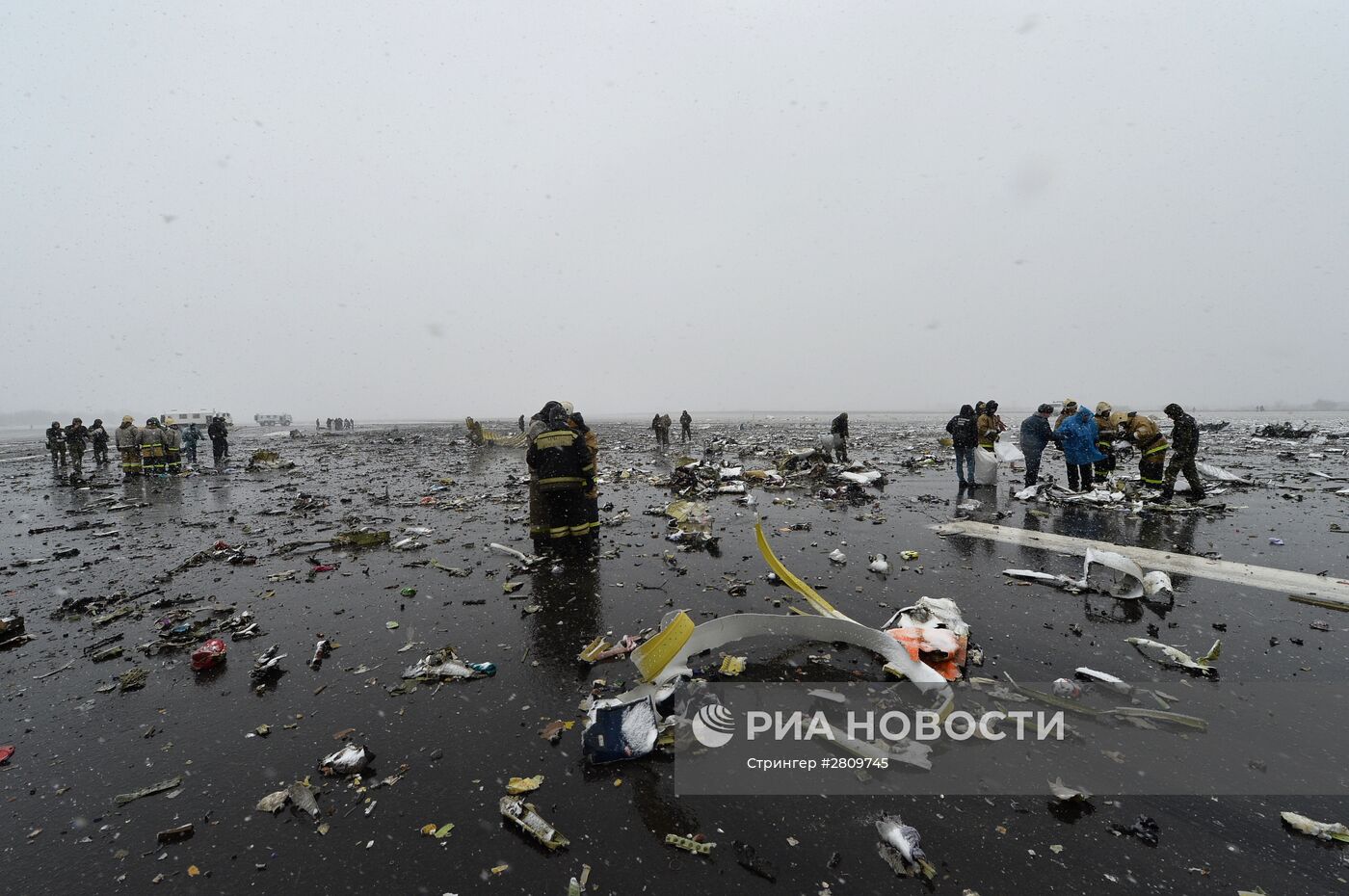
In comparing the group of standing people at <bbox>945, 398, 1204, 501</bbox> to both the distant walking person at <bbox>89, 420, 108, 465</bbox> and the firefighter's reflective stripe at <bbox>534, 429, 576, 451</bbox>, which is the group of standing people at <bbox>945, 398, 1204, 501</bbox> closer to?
the firefighter's reflective stripe at <bbox>534, 429, 576, 451</bbox>

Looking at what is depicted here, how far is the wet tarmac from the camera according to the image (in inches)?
78.4

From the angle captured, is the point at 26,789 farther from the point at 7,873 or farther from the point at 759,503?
the point at 759,503

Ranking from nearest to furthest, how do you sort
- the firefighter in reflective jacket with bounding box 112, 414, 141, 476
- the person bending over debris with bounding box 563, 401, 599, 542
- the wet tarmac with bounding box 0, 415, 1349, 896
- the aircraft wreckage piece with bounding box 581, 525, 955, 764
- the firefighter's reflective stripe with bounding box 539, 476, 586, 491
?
the wet tarmac with bounding box 0, 415, 1349, 896 → the aircraft wreckage piece with bounding box 581, 525, 955, 764 → the firefighter's reflective stripe with bounding box 539, 476, 586, 491 → the person bending over debris with bounding box 563, 401, 599, 542 → the firefighter in reflective jacket with bounding box 112, 414, 141, 476

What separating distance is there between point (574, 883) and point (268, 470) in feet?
67.4

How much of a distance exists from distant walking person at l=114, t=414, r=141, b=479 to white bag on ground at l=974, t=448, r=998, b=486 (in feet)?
77.4

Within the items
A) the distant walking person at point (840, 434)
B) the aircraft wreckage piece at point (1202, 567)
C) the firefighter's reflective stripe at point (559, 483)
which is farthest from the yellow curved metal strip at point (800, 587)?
the distant walking person at point (840, 434)

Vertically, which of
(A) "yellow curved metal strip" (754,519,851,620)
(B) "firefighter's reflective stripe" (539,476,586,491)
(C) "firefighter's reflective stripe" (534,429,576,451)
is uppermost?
(C) "firefighter's reflective stripe" (534,429,576,451)

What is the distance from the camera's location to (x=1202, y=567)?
5305 mm

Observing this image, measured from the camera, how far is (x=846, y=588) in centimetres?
504

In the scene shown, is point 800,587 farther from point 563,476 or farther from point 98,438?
point 98,438

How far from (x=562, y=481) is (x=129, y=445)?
18040mm

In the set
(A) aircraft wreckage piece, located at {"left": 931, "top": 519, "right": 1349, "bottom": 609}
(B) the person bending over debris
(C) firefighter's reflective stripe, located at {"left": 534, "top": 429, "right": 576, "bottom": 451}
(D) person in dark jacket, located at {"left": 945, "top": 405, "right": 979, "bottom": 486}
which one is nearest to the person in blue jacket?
(D) person in dark jacket, located at {"left": 945, "top": 405, "right": 979, "bottom": 486}

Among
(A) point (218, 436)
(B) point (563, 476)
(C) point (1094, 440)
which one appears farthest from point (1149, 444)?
(A) point (218, 436)

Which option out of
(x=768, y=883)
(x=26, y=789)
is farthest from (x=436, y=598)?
(x=768, y=883)
